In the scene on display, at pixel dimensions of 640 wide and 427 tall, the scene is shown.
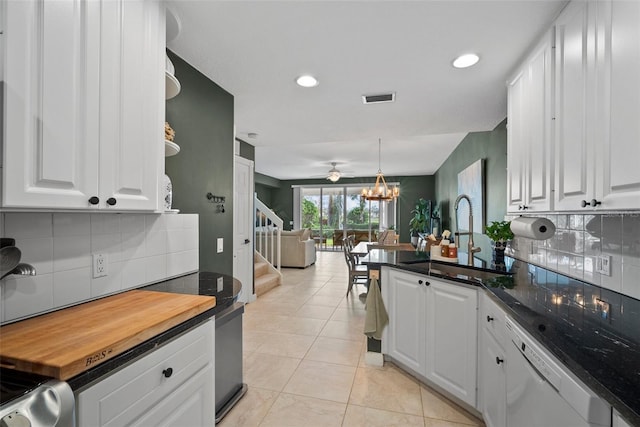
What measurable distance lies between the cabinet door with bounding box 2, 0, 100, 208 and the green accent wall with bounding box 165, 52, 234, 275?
2.87ft

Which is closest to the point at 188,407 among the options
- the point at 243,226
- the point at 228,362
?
the point at 228,362

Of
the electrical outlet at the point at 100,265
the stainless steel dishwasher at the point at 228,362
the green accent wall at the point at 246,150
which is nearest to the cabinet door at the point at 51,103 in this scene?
the electrical outlet at the point at 100,265

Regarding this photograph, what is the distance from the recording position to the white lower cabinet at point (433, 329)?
6.05 feet

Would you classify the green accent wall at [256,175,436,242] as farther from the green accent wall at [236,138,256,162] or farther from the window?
the green accent wall at [236,138,256,162]

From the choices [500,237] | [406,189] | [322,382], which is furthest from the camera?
[406,189]

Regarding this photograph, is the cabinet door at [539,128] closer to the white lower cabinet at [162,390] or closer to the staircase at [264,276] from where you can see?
the white lower cabinet at [162,390]

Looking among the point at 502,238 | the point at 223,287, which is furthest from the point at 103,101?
the point at 502,238

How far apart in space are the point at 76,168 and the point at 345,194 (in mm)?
9530

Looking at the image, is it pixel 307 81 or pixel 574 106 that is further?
pixel 307 81

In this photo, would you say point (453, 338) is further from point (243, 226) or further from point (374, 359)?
point (243, 226)

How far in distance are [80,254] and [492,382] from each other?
7.20 feet

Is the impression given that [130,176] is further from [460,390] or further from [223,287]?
[460,390]

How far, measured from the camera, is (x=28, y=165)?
95 cm

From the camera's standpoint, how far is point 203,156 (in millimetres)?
2355
